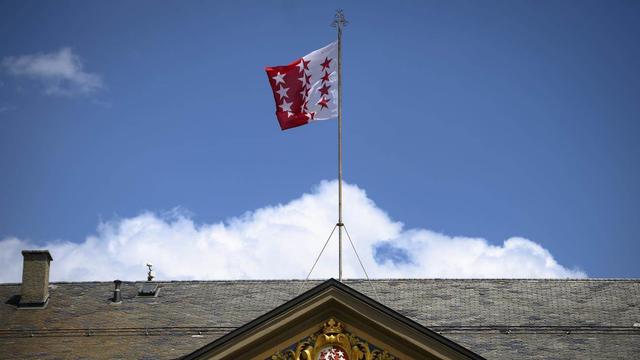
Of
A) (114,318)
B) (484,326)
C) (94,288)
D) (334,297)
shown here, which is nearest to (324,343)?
(334,297)

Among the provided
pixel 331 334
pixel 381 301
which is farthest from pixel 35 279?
pixel 331 334

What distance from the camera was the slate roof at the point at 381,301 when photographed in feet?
155

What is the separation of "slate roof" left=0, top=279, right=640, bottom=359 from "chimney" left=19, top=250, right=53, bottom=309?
1.70 ft

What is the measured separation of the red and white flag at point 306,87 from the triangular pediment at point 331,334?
6.49 metres

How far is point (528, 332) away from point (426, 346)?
6846 mm

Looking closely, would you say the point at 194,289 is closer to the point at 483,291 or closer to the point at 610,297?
the point at 483,291

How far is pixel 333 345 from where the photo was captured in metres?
42.7

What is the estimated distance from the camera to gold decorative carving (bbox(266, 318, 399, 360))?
1673 inches

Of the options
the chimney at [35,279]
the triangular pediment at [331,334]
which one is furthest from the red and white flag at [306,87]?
the chimney at [35,279]

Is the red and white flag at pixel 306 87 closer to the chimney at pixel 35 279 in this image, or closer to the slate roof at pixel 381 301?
the slate roof at pixel 381 301

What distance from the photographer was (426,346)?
42281mm

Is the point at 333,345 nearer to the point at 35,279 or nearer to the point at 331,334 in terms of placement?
the point at 331,334

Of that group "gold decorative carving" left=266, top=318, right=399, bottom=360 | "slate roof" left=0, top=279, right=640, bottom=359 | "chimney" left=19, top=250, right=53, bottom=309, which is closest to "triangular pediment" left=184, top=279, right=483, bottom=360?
"gold decorative carving" left=266, top=318, right=399, bottom=360

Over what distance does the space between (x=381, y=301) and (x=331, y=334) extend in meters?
8.10
